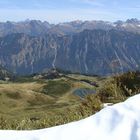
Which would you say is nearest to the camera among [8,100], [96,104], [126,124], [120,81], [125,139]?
[125,139]

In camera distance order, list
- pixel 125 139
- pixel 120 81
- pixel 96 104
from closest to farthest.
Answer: pixel 125 139, pixel 96 104, pixel 120 81

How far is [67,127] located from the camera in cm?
486

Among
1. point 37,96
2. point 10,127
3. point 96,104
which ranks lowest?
point 37,96

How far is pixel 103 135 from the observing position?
454 centimetres

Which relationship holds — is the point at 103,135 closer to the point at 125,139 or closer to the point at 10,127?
the point at 125,139

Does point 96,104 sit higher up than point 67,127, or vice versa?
point 67,127

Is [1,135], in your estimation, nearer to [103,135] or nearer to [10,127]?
[103,135]

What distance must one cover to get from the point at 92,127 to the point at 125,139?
1.60 feet

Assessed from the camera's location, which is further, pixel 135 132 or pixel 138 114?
pixel 138 114

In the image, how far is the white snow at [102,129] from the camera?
4.49 m

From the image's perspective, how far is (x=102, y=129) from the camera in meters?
4.63

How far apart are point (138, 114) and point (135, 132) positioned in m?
0.43

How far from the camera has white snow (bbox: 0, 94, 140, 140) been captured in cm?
449

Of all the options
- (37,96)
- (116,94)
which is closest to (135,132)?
(116,94)
